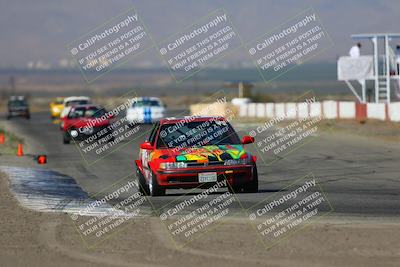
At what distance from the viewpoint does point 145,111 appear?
159 feet

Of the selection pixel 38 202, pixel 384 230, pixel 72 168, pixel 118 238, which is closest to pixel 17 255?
pixel 118 238

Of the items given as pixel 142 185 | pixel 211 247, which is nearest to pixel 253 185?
pixel 142 185

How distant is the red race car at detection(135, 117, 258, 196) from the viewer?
1589 cm

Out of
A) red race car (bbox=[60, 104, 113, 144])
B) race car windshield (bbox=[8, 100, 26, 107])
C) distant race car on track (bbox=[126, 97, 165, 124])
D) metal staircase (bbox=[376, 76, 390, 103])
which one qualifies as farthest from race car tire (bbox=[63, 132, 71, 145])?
race car windshield (bbox=[8, 100, 26, 107])

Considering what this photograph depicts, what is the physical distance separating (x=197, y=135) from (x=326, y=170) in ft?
20.1

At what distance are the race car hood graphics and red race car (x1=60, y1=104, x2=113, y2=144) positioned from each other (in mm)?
18830

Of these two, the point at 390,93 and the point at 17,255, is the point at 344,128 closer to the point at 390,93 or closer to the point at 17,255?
the point at 390,93

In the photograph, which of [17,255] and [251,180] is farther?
[251,180]

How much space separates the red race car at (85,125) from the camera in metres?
35.1

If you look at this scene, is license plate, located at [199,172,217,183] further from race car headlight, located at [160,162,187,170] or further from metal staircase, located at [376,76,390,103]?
metal staircase, located at [376,76,390,103]

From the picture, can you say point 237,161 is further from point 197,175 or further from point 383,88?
point 383,88

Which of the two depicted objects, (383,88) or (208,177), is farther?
(383,88)

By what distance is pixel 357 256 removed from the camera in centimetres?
976

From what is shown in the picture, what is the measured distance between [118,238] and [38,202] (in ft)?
14.7
